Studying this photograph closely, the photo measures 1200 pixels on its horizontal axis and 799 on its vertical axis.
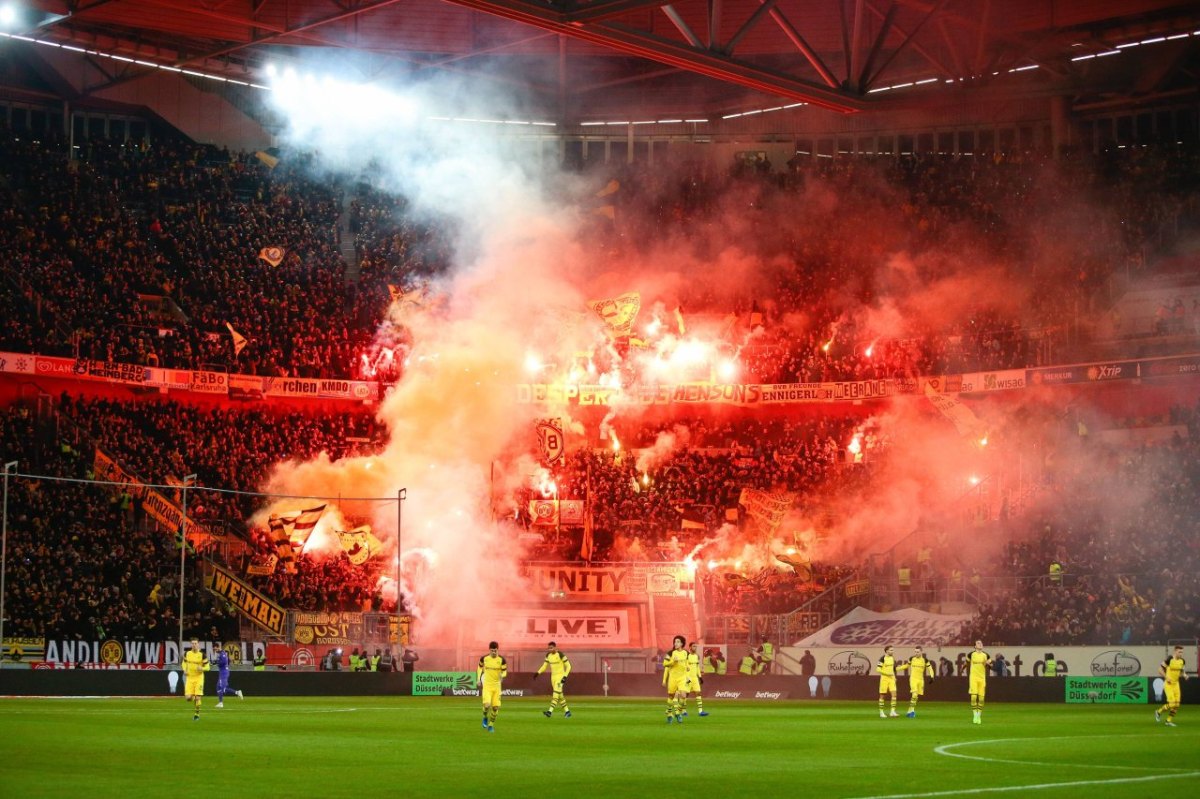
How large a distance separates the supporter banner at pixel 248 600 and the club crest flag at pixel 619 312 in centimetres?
2020

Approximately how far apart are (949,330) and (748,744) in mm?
37833

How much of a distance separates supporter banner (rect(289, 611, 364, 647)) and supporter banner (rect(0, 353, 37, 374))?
41.0 ft

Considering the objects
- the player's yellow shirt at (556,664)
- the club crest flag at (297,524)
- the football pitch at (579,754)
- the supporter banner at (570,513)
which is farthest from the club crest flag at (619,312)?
the player's yellow shirt at (556,664)

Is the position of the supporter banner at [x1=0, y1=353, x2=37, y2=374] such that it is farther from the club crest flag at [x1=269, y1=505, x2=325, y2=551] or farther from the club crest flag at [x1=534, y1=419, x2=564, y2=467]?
the club crest flag at [x1=534, y1=419, x2=564, y2=467]

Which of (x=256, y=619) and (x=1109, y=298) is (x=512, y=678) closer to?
(x=256, y=619)

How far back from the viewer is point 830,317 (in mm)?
60438

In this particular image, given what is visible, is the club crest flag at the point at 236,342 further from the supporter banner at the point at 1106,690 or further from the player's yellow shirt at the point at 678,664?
the supporter banner at the point at 1106,690

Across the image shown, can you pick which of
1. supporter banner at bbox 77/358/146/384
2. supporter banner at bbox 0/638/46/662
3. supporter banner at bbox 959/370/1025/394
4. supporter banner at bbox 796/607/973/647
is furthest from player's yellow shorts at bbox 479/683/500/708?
supporter banner at bbox 959/370/1025/394

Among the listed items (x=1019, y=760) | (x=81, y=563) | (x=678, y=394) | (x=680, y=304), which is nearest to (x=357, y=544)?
(x=81, y=563)

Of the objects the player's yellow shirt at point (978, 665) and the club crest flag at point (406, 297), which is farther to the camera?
the club crest flag at point (406, 297)

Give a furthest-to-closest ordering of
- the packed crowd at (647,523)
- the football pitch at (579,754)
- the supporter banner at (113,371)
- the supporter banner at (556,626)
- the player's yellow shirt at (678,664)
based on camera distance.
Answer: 1. the supporter banner at (556,626)
2. the supporter banner at (113,371)
3. the packed crowd at (647,523)
4. the player's yellow shirt at (678,664)
5. the football pitch at (579,754)

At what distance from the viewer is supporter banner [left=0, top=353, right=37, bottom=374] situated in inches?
1882

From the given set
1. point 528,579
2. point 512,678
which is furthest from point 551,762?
point 528,579

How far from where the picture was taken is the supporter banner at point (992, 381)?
53.2m
